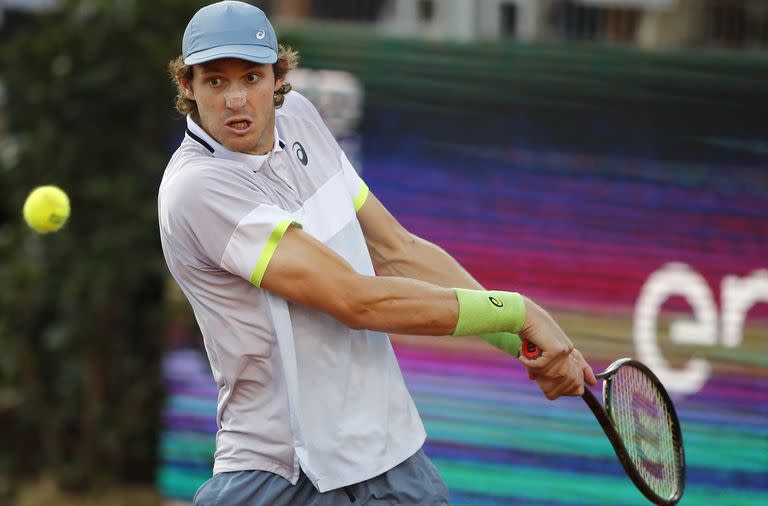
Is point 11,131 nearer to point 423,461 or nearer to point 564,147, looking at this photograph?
point 564,147

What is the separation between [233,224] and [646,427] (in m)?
1.37

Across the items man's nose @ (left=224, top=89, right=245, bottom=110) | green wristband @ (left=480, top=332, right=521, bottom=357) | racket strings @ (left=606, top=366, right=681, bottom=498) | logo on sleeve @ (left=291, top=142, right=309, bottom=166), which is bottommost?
racket strings @ (left=606, top=366, right=681, bottom=498)

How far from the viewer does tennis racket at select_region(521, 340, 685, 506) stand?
3.32 meters

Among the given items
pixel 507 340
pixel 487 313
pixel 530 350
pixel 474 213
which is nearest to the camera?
pixel 487 313

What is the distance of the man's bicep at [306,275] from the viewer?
2.83 metres

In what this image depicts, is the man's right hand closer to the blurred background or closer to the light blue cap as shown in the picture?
the light blue cap

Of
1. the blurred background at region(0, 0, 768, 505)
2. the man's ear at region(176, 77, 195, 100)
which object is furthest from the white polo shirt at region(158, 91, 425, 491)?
the blurred background at region(0, 0, 768, 505)

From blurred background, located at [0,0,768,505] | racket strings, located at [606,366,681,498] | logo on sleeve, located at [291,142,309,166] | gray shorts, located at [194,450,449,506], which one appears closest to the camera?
gray shorts, located at [194,450,449,506]

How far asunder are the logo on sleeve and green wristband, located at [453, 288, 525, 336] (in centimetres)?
52

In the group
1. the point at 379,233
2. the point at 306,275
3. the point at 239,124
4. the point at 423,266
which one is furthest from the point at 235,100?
the point at 423,266

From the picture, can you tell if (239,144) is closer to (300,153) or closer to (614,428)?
(300,153)

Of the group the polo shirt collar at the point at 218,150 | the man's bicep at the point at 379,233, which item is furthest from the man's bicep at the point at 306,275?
the man's bicep at the point at 379,233

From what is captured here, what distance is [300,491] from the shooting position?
10.1 feet

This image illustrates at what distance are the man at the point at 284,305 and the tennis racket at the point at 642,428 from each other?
173 millimetres
